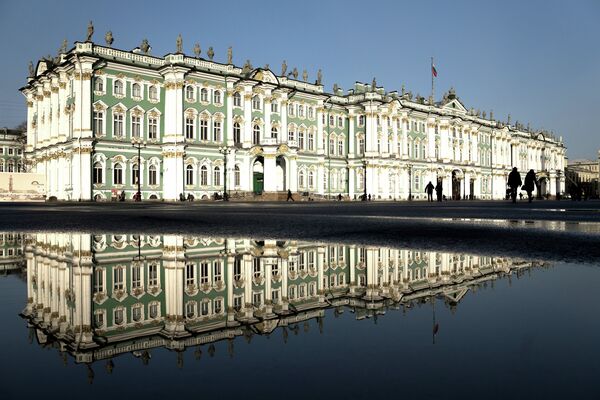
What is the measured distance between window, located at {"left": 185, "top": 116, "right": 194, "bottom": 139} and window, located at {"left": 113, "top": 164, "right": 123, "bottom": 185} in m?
6.99

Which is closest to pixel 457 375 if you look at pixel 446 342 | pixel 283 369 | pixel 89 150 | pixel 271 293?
pixel 446 342

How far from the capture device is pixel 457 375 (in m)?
2.06

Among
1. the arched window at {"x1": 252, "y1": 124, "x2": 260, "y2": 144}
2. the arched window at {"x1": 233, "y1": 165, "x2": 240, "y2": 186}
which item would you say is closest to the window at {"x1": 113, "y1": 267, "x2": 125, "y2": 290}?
the arched window at {"x1": 233, "y1": 165, "x2": 240, "y2": 186}

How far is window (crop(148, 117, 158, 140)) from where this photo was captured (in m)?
49.4

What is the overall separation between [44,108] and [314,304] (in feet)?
190

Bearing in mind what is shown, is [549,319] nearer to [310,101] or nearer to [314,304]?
[314,304]

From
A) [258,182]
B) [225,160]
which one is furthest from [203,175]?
[258,182]

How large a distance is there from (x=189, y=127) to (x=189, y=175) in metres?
4.70

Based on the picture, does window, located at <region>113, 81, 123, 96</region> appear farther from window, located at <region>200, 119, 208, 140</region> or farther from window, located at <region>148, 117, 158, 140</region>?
window, located at <region>200, 119, 208, 140</region>

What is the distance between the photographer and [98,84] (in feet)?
150

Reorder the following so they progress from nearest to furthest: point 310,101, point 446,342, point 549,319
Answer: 1. point 446,342
2. point 549,319
3. point 310,101

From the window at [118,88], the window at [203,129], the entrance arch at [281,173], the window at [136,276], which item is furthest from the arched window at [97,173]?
the window at [136,276]

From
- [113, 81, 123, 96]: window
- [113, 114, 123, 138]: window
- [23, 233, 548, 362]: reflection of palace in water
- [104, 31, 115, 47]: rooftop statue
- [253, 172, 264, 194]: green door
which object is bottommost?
[23, 233, 548, 362]: reflection of palace in water

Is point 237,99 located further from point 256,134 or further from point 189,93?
point 189,93
